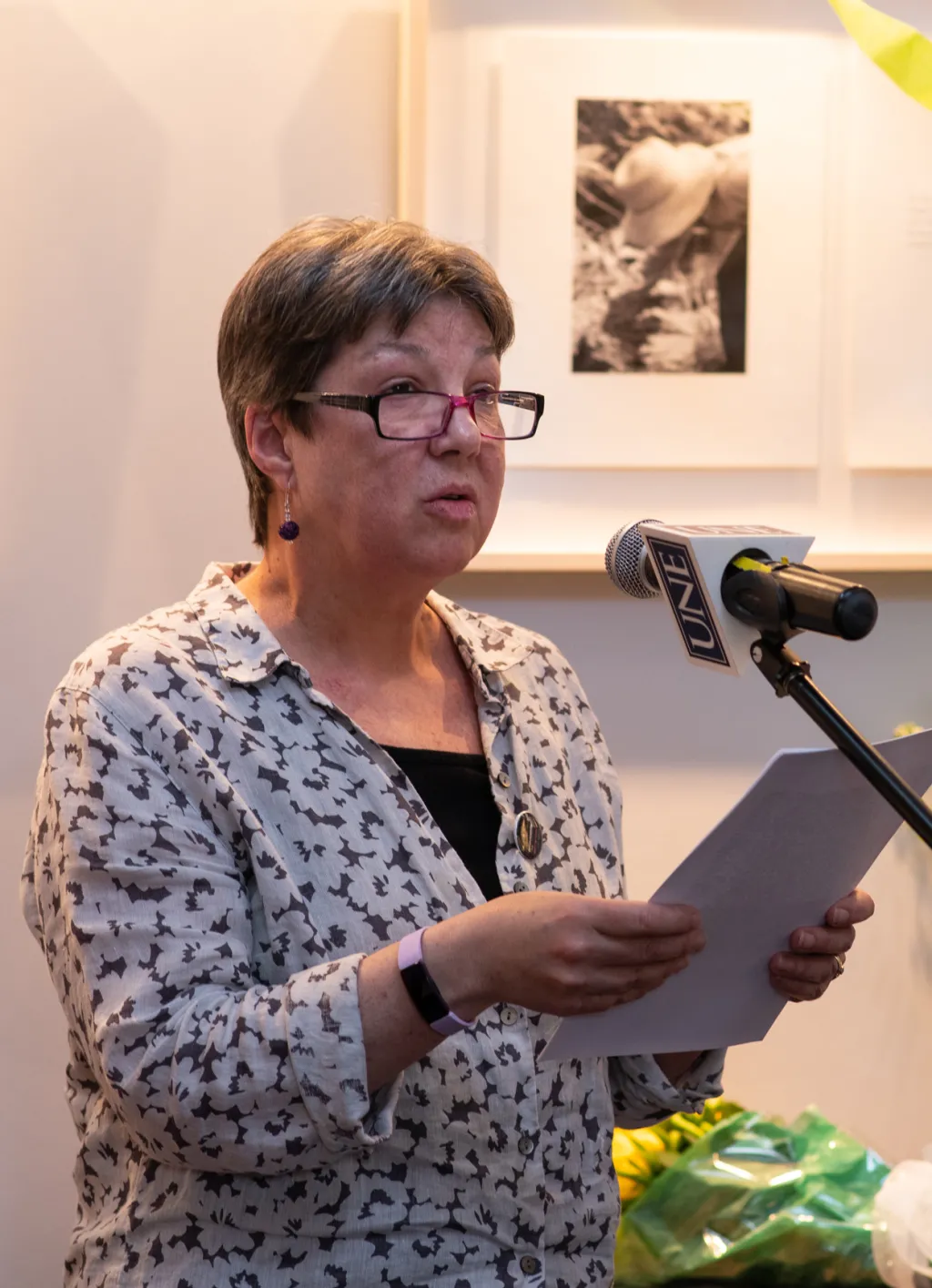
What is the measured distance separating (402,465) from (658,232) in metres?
0.82

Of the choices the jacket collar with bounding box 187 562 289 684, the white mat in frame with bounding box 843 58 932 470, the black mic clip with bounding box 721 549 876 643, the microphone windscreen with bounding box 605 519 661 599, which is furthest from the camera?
the white mat in frame with bounding box 843 58 932 470

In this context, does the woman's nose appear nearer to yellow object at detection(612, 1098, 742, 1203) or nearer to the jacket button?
the jacket button

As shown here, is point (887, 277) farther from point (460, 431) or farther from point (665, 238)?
point (460, 431)

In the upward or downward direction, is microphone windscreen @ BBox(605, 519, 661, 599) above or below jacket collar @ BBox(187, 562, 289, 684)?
above

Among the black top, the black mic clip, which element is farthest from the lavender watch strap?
the black mic clip

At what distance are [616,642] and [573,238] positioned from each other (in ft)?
1.93

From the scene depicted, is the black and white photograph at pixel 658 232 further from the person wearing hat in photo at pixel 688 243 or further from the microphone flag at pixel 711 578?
the microphone flag at pixel 711 578

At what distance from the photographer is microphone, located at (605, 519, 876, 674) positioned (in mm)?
802

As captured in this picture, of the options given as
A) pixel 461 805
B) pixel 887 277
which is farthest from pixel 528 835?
pixel 887 277

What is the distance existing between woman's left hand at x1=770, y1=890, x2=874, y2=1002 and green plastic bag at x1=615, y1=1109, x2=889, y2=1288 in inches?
25.8

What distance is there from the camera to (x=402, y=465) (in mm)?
1373

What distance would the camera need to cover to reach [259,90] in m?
1.96

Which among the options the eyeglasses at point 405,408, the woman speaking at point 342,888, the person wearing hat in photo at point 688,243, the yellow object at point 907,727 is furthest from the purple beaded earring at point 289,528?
the yellow object at point 907,727

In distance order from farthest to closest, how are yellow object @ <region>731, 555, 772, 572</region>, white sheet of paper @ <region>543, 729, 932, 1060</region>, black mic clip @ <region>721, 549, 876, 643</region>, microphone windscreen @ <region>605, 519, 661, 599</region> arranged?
microphone windscreen @ <region>605, 519, 661, 599</region> → white sheet of paper @ <region>543, 729, 932, 1060</region> → yellow object @ <region>731, 555, 772, 572</region> → black mic clip @ <region>721, 549, 876, 643</region>
